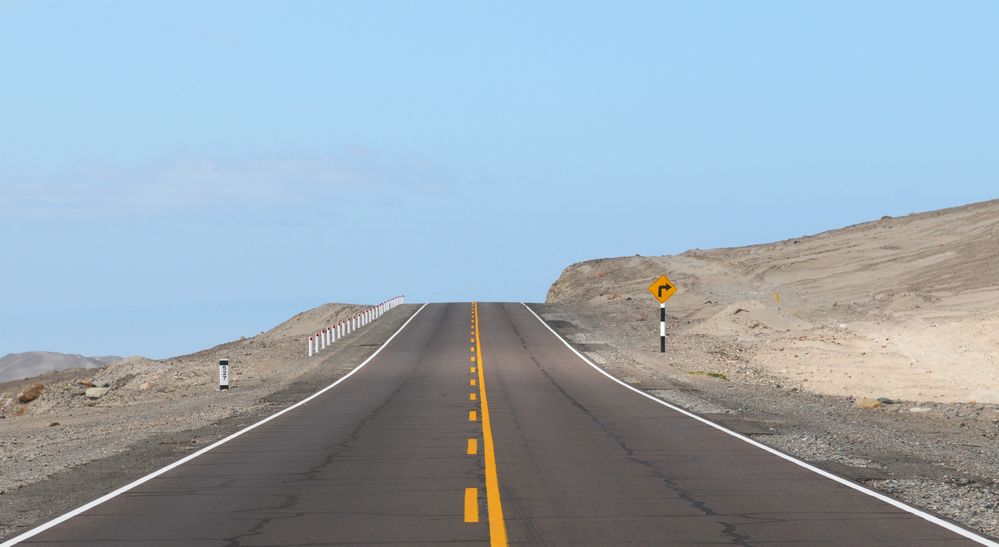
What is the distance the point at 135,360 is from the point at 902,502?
44901 mm

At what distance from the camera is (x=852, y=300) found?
71.0 m

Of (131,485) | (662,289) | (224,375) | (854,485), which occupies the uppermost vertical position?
(662,289)

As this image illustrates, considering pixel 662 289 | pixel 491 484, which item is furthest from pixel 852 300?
pixel 491 484

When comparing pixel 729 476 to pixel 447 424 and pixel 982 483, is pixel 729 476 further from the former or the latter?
pixel 447 424

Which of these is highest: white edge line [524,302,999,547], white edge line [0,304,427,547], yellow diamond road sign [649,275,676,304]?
yellow diamond road sign [649,275,676,304]

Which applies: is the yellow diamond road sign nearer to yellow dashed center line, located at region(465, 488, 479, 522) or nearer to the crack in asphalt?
the crack in asphalt

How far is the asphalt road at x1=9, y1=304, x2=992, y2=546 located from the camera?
1023 centimetres

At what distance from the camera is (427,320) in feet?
221

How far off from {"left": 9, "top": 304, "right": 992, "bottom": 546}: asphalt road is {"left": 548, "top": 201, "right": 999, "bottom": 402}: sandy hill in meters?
16.2

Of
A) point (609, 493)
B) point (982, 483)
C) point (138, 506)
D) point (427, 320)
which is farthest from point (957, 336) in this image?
point (138, 506)

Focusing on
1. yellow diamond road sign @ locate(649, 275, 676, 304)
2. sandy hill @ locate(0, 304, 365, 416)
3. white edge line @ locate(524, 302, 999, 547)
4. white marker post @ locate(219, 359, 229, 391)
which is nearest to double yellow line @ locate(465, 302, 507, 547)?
white edge line @ locate(524, 302, 999, 547)

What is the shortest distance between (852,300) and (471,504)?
6347 centimetres

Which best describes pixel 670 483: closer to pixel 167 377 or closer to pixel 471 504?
pixel 471 504

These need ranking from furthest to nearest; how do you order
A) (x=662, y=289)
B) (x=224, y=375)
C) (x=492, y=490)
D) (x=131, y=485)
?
(x=662, y=289) → (x=224, y=375) → (x=131, y=485) → (x=492, y=490)
